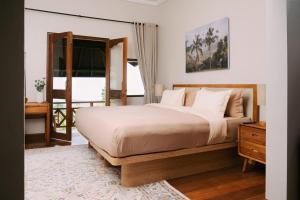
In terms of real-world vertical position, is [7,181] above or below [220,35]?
below

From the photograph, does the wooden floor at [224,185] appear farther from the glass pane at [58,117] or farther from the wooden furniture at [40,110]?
the glass pane at [58,117]

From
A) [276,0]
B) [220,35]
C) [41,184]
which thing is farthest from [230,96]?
[41,184]

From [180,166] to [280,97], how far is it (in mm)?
1389

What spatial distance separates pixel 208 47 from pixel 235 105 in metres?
1.27

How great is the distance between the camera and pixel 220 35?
3744 millimetres

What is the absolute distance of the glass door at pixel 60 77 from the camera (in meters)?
4.38

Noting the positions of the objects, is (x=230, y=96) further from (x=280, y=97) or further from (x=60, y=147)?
(x=60, y=147)

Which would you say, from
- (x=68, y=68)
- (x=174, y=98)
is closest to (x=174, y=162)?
(x=174, y=98)

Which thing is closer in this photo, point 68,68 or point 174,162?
point 174,162

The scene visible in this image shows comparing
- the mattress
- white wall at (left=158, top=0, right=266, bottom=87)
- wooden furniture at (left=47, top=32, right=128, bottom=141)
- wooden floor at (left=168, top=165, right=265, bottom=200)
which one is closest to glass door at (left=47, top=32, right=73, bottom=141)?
wooden furniture at (left=47, top=32, right=128, bottom=141)

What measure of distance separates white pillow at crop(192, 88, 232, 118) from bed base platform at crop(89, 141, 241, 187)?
1.56 feet

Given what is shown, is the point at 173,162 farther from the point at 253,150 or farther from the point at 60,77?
the point at 60,77

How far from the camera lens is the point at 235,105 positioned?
3.23 m

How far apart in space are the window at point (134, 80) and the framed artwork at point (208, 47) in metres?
1.45
